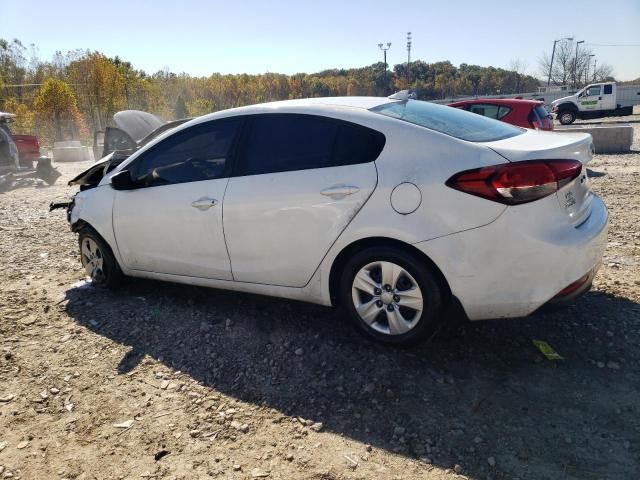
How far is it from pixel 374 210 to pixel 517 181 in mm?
814

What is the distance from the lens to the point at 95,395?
2.93 metres

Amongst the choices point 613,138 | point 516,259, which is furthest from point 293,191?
point 613,138

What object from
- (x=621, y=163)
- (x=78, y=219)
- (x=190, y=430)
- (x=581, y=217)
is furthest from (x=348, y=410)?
(x=621, y=163)

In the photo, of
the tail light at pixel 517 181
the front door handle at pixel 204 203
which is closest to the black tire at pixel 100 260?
the front door handle at pixel 204 203

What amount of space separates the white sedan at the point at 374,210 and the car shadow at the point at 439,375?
311 mm

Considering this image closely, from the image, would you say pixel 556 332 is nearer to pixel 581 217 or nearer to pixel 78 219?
pixel 581 217

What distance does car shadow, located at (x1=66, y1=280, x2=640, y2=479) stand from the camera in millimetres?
2283

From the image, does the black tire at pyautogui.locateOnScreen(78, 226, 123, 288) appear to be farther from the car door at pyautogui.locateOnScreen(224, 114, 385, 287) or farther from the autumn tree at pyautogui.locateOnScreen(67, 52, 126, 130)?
the autumn tree at pyautogui.locateOnScreen(67, 52, 126, 130)

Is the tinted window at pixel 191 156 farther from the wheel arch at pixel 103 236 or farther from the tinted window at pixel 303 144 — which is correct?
the wheel arch at pixel 103 236

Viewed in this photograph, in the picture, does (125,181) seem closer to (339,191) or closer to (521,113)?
(339,191)

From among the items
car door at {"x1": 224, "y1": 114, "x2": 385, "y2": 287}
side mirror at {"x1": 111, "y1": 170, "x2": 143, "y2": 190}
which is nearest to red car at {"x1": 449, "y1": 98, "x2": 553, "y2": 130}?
car door at {"x1": 224, "y1": 114, "x2": 385, "y2": 287}

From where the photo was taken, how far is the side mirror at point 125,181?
3.96 meters

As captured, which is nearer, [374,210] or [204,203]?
[374,210]

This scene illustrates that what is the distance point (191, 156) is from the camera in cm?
373
